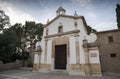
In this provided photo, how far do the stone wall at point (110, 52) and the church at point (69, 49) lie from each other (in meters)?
3.59

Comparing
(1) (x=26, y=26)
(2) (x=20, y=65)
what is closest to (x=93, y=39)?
(2) (x=20, y=65)

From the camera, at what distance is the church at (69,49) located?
9.95 m

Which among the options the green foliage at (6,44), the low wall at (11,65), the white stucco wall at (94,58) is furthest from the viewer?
the green foliage at (6,44)

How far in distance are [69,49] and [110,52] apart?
6436mm

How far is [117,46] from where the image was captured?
1323 centimetres

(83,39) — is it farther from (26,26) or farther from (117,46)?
(26,26)

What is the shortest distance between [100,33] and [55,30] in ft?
23.5

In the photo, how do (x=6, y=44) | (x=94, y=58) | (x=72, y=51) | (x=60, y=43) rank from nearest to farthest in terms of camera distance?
(x=94, y=58) < (x=72, y=51) < (x=60, y=43) < (x=6, y=44)

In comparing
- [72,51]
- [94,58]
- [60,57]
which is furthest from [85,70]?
[60,57]

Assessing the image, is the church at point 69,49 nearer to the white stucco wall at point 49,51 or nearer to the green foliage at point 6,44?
the white stucco wall at point 49,51

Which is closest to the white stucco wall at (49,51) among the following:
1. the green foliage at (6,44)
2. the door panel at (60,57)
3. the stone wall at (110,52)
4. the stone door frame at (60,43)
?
the stone door frame at (60,43)

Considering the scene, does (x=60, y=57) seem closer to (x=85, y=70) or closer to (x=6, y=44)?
(x=85, y=70)

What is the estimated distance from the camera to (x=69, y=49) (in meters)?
Answer: 11.6

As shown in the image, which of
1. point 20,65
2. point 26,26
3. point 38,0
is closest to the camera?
point 38,0
